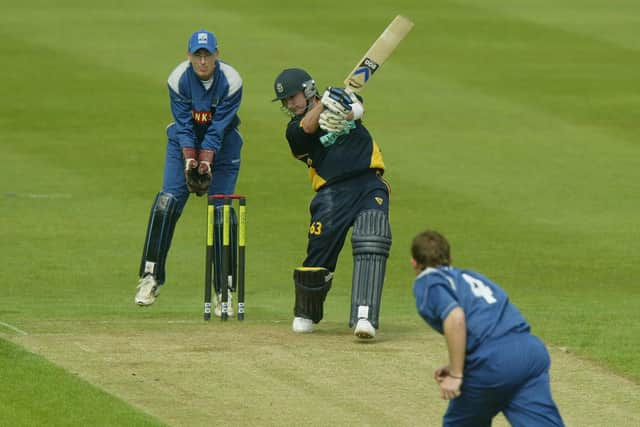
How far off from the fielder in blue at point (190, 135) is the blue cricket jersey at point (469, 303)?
18.7 ft

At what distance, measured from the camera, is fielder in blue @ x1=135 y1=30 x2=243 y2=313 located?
43.4 feet

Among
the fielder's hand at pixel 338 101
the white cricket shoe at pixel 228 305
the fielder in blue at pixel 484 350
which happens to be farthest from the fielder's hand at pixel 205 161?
the fielder in blue at pixel 484 350

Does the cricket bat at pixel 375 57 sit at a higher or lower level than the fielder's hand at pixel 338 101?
higher

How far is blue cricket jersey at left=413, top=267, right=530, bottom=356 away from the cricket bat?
14.9 ft

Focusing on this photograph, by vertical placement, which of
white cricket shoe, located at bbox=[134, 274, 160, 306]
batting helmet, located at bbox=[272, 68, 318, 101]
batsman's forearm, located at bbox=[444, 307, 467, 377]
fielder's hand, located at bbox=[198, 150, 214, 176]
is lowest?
white cricket shoe, located at bbox=[134, 274, 160, 306]

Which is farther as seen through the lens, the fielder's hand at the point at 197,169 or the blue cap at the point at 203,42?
the fielder's hand at the point at 197,169

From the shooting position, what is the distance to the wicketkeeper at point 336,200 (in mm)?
11898

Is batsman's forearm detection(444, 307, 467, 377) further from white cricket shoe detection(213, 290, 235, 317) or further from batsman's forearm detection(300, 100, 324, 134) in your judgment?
white cricket shoe detection(213, 290, 235, 317)

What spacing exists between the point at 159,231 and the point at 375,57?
2.54m

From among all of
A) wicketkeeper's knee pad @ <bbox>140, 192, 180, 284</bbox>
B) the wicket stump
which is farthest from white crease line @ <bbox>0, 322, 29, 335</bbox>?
the wicket stump

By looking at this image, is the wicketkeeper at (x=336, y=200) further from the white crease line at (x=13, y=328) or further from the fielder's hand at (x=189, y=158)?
the white crease line at (x=13, y=328)

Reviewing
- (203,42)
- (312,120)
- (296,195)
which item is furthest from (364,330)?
(296,195)

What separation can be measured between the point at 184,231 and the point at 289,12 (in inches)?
623

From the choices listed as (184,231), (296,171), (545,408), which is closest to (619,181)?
(296,171)
